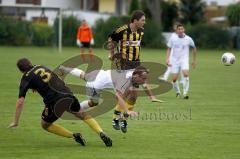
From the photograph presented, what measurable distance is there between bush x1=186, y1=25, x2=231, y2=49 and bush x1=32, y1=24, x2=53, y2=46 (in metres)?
11.6

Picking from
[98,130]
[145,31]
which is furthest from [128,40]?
[145,31]

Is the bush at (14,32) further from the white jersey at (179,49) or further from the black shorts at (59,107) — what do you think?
the black shorts at (59,107)

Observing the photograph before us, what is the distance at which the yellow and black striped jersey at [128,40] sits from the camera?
14.5 m

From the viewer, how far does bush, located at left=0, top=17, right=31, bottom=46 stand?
56.0 m

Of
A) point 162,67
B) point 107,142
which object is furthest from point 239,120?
point 162,67

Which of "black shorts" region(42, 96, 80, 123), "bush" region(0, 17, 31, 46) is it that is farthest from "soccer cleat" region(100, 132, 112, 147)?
"bush" region(0, 17, 31, 46)

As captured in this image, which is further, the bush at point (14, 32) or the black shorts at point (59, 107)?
the bush at point (14, 32)

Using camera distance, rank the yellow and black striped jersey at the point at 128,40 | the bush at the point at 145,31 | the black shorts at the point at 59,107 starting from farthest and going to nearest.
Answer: the bush at the point at 145,31 → the yellow and black striped jersey at the point at 128,40 → the black shorts at the point at 59,107

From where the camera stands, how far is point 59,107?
38.8 ft

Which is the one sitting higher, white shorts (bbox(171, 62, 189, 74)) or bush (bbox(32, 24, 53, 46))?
white shorts (bbox(171, 62, 189, 74))

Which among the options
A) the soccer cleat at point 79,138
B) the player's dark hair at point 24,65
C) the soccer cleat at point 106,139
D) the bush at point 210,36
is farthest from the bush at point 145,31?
the player's dark hair at point 24,65

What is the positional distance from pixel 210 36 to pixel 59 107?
1883 inches

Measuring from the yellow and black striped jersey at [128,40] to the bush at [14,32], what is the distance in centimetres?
4199

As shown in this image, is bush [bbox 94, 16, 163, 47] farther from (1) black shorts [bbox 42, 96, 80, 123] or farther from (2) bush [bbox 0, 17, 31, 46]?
(1) black shorts [bbox 42, 96, 80, 123]
